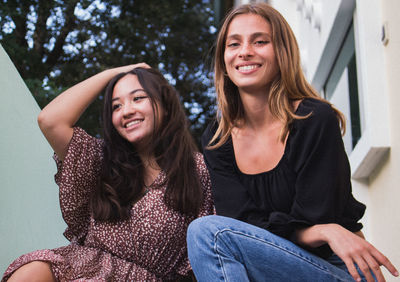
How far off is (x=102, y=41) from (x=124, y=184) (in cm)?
624

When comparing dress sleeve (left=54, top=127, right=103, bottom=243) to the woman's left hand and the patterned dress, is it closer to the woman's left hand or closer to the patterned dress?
the patterned dress

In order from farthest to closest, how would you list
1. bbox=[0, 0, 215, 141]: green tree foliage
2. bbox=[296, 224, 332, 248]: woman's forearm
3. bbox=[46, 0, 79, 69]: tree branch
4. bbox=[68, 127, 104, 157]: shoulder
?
bbox=[46, 0, 79, 69]: tree branch → bbox=[0, 0, 215, 141]: green tree foliage → bbox=[68, 127, 104, 157]: shoulder → bbox=[296, 224, 332, 248]: woman's forearm

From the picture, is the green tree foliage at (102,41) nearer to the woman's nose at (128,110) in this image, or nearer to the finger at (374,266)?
the woman's nose at (128,110)

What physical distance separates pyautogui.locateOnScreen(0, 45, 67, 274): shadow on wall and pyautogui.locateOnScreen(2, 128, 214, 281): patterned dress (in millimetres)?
559

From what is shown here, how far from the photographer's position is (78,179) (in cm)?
245

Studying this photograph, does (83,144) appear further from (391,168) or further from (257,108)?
(391,168)

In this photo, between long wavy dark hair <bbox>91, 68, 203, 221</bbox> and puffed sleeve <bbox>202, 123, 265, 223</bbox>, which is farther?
long wavy dark hair <bbox>91, 68, 203, 221</bbox>

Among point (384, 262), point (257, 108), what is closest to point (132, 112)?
point (257, 108)

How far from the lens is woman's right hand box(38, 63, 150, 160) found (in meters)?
2.40

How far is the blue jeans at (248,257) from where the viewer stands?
174 cm

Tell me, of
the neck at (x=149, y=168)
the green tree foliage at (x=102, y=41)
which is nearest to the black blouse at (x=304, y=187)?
the neck at (x=149, y=168)

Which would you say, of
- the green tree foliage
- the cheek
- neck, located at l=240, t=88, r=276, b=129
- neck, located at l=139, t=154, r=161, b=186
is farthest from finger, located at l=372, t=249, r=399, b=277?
the green tree foliage

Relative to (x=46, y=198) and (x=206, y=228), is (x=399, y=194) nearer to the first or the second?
(x=206, y=228)

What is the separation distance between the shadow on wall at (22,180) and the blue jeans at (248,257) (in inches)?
55.7
